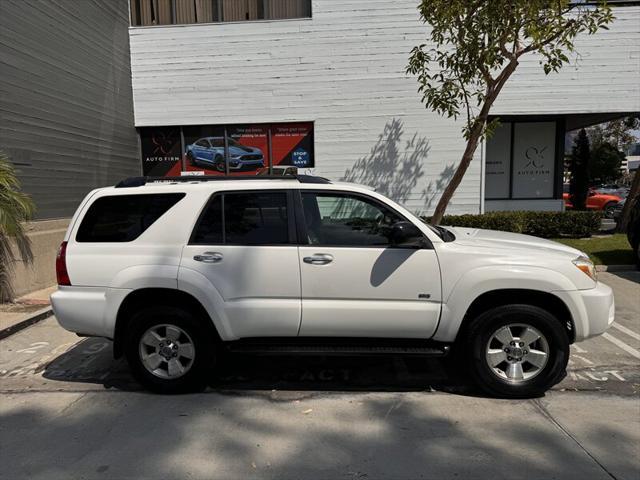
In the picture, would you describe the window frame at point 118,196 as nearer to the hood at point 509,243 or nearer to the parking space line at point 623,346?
the hood at point 509,243

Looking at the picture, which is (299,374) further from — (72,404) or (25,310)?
(25,310)

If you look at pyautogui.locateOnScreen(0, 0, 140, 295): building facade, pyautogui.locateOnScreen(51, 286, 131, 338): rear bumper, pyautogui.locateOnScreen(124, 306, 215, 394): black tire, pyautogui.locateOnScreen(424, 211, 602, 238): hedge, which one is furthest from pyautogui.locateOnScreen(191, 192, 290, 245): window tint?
pyautogui.locateOnScreen(424, 211, 602, 238): hedge

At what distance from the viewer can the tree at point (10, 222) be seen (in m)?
6.73

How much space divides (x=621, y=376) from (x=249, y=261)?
3665mm

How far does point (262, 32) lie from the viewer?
11.6 m

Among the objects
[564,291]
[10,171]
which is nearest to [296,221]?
[564,291]

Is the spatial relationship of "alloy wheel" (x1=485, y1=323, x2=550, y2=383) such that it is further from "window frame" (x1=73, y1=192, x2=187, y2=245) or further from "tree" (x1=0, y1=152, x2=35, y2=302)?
"tree" (x1=0, y1=152, x2=35, y2=302)

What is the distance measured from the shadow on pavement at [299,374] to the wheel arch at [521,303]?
0.74m

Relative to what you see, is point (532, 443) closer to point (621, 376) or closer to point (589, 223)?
point (621, 376)

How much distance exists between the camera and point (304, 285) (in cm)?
400

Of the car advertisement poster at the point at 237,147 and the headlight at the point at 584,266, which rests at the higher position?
the car advertisement poster at the point at 237,147

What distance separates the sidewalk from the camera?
6301mm

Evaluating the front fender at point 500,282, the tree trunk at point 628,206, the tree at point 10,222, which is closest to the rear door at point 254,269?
the front fender at point 500,282

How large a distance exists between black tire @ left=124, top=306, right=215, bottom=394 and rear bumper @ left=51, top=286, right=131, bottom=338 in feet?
0.61
